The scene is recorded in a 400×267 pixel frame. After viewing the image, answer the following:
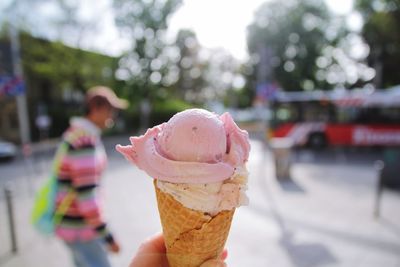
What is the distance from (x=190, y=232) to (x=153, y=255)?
8.4 inches

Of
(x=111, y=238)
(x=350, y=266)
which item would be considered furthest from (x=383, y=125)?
(x=111, y=238)

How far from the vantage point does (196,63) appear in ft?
126

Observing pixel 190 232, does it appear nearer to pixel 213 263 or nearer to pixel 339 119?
pixel 213 263

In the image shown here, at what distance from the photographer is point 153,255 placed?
142 cm

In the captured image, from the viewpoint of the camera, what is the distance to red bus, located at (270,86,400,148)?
1596 cm

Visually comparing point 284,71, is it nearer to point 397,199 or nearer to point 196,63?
point 196,63

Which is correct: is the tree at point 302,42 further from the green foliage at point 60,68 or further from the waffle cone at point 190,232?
the waffle cone at point 190,232

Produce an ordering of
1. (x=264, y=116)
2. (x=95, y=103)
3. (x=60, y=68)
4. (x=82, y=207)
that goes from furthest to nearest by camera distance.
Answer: (x=60, y=68) < (x=264, y=116) < (x=95, y=103) < (x=82, y=207)

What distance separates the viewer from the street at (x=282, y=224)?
16.2 ft

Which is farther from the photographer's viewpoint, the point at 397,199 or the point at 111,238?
the point at 397,199

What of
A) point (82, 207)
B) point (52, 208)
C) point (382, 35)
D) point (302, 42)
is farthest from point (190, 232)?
point (302, 42)

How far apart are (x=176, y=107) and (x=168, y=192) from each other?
33919 millimetres

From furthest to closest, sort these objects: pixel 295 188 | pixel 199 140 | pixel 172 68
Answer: pixel 172 68 < pixel 295 188 < pixel 199 140

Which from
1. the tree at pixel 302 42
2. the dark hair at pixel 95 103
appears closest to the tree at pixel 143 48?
the tree at pixel 302 42
